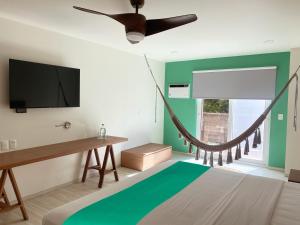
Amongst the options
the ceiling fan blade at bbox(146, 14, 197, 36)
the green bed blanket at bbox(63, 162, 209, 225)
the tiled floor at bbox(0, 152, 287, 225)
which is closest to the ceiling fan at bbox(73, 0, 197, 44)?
the ceiling fan blade at bbox(146, 14, 197, 36)

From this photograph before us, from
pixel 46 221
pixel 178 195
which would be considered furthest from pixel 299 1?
pixel 46 221

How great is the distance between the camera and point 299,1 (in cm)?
197

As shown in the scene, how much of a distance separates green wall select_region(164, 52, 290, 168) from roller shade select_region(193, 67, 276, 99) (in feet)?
0.36

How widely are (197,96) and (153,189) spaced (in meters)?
3.33

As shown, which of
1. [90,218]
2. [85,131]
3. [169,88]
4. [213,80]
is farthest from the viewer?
[169,88]

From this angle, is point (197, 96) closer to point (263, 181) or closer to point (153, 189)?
point (263, 181)

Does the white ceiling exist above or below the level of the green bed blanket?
above

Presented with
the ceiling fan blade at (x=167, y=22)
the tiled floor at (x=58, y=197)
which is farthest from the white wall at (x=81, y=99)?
the ceiling fan blade at (x=167, y=22)

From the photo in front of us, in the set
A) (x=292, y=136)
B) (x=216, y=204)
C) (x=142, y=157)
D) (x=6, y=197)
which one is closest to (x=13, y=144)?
(x=6, y=197)

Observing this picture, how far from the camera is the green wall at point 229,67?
4.03m

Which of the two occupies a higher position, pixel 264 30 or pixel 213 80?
pixel 264 30

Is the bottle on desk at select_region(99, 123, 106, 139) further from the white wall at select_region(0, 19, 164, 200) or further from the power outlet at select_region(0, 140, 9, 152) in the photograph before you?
the power outlet at select_region(0, 140, 9, 152)

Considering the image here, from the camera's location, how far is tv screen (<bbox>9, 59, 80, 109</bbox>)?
2.56 meters

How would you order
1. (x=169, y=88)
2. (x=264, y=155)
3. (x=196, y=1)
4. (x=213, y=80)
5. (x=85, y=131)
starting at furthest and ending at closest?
1. (x=169, y=88)
2. (x=213, y=80)
3. (x=264, y=155)
4. (x=85, y=131)
5. (x=196, y=1)
